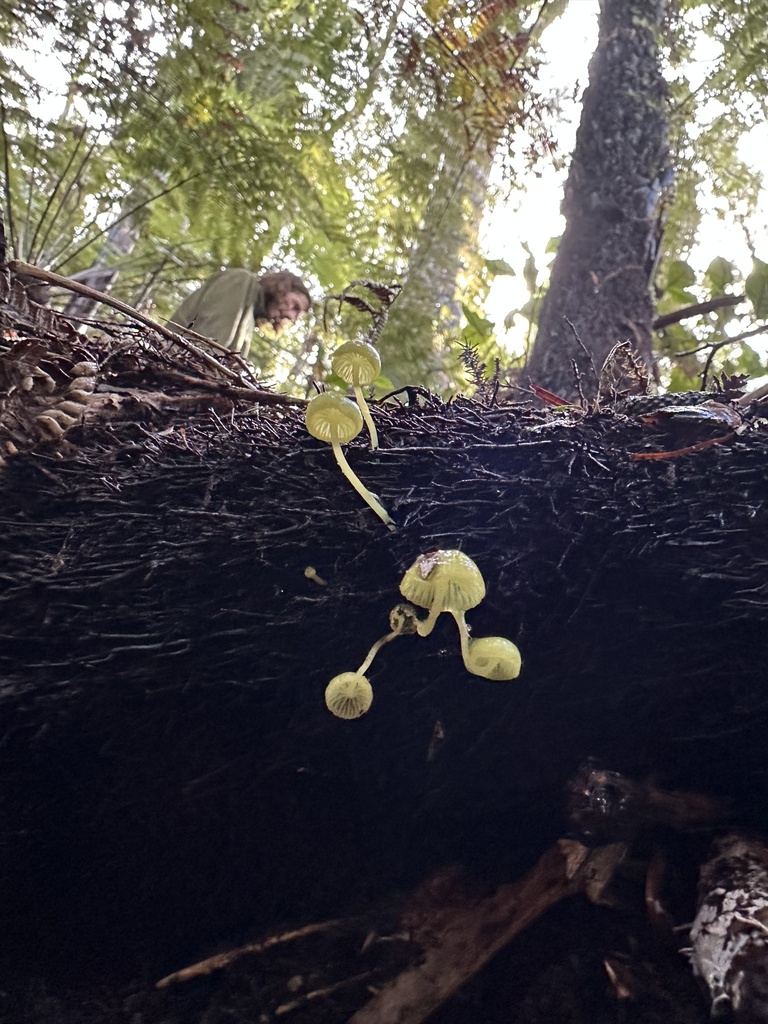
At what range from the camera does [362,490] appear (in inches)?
48.3

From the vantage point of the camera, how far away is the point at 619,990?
118 cm

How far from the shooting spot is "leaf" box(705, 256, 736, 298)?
9.23ft

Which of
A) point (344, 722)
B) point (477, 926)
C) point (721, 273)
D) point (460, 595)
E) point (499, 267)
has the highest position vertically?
point (499, 267)

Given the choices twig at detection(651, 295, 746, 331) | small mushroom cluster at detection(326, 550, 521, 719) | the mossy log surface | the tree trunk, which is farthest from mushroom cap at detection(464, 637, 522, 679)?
the tree trunk

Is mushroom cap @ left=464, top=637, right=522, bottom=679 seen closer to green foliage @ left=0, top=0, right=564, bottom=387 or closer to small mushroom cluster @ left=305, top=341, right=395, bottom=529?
small mushroom cluster @ left=305, top=341, right=395, bottom=529

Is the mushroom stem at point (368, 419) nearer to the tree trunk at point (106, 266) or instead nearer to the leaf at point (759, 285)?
the leaf at point (759, 285)

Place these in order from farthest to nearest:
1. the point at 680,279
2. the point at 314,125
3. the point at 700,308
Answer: the point at 314,125
the point at 680,279
the point at 700,308

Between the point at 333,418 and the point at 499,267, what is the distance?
8.03ft

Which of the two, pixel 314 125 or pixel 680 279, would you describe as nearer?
Answer: pixel 680 279

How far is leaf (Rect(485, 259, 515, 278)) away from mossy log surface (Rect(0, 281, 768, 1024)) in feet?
7.27

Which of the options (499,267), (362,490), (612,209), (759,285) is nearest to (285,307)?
(499,267)

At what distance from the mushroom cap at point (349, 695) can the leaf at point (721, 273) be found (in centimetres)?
260

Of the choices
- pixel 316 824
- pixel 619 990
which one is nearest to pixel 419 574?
pixel 316 824

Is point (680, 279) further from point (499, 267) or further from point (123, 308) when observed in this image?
point (123, 308)
